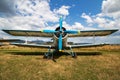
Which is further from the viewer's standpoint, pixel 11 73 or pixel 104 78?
pixel 11 73

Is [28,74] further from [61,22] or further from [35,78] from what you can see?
[61,22]

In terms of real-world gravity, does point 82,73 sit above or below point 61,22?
below

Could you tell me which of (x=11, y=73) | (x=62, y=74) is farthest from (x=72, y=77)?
(x=11, y=73)

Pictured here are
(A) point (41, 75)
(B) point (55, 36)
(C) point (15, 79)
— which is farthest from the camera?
(B) point (55, 36)

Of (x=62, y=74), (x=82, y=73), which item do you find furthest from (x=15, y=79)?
(x=82, y=73)

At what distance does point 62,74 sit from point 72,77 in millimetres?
834

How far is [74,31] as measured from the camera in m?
17.0

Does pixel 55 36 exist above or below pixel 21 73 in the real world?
above

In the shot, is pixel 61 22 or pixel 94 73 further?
pixel 61 22

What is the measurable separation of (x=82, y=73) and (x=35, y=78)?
9.44ft

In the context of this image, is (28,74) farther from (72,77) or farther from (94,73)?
(94,73)

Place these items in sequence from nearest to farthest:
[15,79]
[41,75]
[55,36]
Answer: [15,79], [41,75], [55,36]

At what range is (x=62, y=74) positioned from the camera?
32.2 ft

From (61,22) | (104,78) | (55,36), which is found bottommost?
(104,78)
